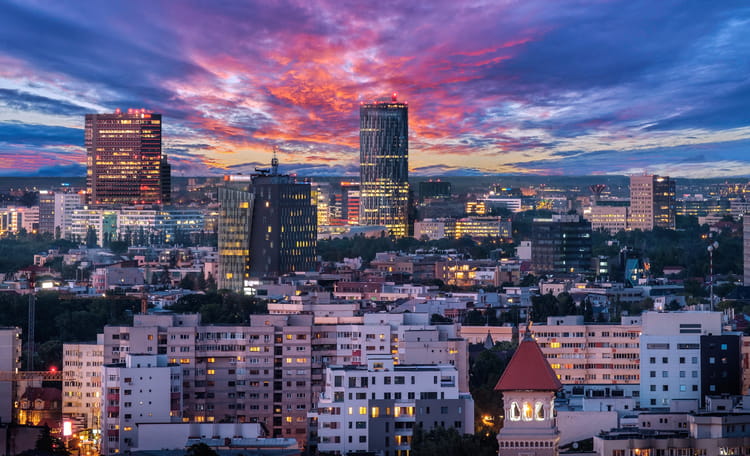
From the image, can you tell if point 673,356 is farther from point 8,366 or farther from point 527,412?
point 8,366

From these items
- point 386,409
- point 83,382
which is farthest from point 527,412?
point 83,382

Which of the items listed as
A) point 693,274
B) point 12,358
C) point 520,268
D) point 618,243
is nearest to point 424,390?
point 12,358

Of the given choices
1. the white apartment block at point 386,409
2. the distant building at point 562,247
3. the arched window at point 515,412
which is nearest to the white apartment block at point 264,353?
the white apartment block at point 386,409

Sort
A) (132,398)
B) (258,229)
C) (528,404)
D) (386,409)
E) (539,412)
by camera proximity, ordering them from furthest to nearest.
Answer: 1. (258,229)
2. (132,398)
3. (386,409)
4. (539,412)
5. (528,404)

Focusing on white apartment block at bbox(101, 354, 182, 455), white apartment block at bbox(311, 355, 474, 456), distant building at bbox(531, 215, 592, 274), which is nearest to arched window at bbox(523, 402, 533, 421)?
white apartment block at bbox(311, 355, 474, 456)

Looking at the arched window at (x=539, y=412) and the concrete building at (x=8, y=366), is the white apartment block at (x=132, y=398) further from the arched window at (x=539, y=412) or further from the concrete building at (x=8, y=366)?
the arched window at (x=539, y=412)
